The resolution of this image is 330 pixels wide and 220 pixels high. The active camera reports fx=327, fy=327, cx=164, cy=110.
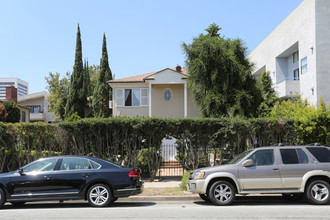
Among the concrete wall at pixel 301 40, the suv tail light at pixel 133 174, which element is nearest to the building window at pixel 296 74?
the concrete wall at pixel 301 40

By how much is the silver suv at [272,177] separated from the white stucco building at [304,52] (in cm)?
1581

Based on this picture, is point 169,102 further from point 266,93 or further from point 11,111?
point 11,111

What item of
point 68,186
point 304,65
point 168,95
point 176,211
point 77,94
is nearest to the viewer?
point 176,211

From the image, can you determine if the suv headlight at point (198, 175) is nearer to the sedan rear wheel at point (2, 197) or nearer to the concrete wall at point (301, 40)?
the sedan rear wheel at point (2, 197)

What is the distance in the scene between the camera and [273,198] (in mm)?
10602

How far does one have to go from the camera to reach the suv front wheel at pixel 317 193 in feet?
30.1

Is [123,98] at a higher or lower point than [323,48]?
lower

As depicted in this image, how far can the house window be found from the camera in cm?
2962

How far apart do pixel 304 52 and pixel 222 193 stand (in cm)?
1988

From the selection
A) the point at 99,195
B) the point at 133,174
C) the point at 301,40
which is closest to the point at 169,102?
the point at 301,40

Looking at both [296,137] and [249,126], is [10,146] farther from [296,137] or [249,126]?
[296,137]

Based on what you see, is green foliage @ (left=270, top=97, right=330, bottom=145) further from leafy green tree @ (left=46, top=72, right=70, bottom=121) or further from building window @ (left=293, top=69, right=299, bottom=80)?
leafy green tree @ (left=46, top=72, right=70, bottom=121)

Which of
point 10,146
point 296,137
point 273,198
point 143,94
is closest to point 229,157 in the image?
point 296,137

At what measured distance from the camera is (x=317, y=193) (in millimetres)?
9234
